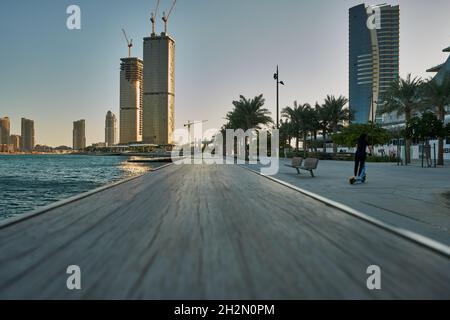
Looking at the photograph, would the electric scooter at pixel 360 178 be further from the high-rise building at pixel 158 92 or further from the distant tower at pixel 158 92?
the distant tower at pixel 158 92

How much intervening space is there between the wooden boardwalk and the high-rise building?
183081mm

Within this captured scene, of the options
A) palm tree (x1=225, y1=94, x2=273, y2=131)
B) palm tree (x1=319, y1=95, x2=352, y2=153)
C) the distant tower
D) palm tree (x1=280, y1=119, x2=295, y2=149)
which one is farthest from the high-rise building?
palm tree (x1=319, y1=95, x2=352, y2=153)

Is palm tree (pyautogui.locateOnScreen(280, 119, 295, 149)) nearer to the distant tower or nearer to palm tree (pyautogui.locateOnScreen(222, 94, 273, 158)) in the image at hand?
palm tree (pyautogui.locateOnScreen(222, 94, 273, 158))

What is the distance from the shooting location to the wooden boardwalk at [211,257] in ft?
7.74

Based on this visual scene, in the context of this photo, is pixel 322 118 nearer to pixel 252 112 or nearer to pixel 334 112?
pixel 334 112

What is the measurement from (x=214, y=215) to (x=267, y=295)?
295 cm

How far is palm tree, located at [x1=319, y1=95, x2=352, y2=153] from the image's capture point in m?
42.9

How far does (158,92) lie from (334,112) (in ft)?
522

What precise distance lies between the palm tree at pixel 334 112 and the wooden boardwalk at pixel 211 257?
40.9 m

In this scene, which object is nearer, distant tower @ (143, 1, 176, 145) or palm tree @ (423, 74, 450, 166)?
palm tree @ (423, 74, 450, 166)

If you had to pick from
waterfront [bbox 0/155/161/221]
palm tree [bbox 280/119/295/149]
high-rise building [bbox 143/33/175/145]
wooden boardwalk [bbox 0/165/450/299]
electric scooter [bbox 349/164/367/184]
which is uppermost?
high-rise building [bbox 143/33/175/145]

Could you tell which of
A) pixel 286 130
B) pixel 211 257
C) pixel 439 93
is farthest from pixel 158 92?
pixel 211 257

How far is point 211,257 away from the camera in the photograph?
10.0ft
